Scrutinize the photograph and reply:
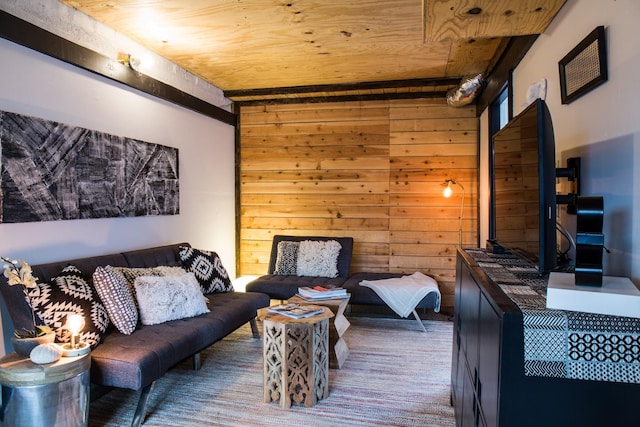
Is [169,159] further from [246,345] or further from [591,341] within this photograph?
[591,341]

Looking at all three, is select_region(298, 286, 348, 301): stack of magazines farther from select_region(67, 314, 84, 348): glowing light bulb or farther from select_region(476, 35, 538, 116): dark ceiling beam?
select_region(476, 35, 538, 116): dark ceiling beam

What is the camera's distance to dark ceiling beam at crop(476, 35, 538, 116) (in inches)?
105

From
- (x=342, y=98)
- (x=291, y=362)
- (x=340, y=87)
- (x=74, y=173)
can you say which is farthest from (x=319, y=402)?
(x=342, y=98)

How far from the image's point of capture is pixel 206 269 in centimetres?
360

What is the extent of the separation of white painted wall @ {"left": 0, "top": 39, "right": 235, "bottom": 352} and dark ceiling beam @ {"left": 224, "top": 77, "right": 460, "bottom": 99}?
0.47 meters

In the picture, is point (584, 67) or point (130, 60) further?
point (130, 60)

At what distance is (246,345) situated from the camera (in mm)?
3539

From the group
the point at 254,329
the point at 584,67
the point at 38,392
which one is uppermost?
the point at 584,67

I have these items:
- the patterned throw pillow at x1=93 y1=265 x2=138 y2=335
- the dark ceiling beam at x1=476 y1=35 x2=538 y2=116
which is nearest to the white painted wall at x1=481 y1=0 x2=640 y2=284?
the dark ceiling beam at x1=476 y1=35 x2=538 y2=116

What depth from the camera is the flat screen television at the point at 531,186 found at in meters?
1.34

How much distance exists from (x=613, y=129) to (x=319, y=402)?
6.91ft

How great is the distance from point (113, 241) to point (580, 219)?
3.04m

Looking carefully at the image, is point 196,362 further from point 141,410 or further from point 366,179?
point 366,179

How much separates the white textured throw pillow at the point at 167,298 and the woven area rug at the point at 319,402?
0.48m
